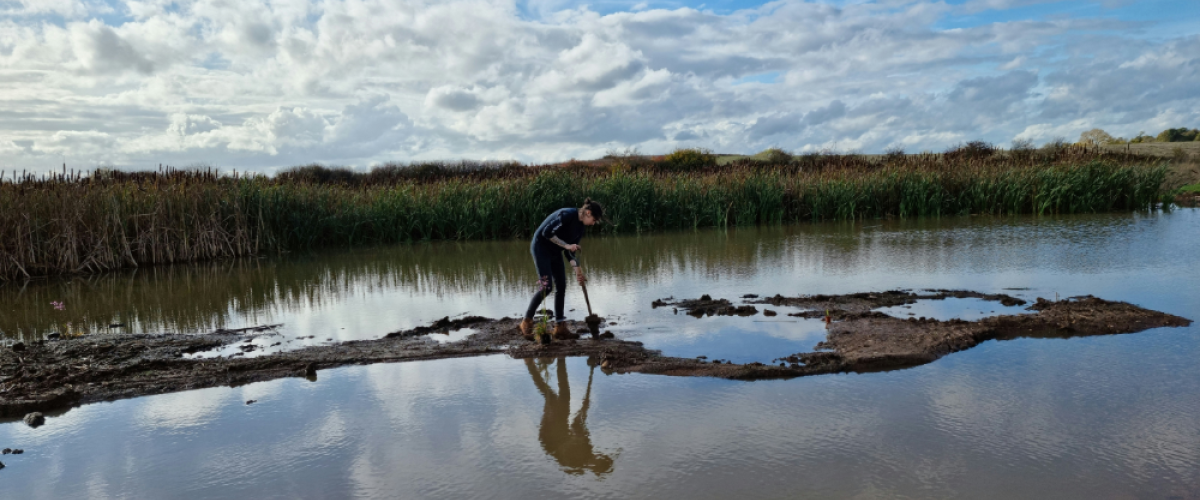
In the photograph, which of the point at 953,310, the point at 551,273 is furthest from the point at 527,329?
the point at 953,310

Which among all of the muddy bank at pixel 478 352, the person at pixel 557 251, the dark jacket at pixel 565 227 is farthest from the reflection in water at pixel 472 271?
the dark jacket at pixel 565 227

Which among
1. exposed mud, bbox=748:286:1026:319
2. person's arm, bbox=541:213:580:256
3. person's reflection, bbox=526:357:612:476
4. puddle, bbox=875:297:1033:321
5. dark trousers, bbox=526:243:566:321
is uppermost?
person's arm, bbox=541:213:580:256

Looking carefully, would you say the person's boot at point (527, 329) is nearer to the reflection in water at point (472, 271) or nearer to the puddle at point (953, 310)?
the reflection in water at point (472, 271)

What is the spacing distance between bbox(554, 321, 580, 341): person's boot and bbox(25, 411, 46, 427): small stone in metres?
4.04

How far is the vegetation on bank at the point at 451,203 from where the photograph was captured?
15039 millimetres

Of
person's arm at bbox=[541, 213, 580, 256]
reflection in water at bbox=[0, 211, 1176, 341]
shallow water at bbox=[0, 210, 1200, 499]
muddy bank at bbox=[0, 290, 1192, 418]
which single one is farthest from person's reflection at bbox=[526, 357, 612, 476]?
reflection in water at bbox=[0, 211, 1176, 341]

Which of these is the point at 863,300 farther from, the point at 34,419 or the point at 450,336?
the point at 34,419

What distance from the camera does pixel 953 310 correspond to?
26.9 ft

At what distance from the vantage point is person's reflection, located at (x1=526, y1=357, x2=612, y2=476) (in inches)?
174

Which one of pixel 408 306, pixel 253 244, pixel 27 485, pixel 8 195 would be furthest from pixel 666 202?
pixel 27 485

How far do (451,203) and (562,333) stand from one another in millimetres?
14088

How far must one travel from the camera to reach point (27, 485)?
4.39 metres

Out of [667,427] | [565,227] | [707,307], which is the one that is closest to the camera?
[667,427]

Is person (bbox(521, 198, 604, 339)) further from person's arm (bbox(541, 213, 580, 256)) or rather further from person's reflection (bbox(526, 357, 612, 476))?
person's reflection (bbox(526, 357, 612, 476))
